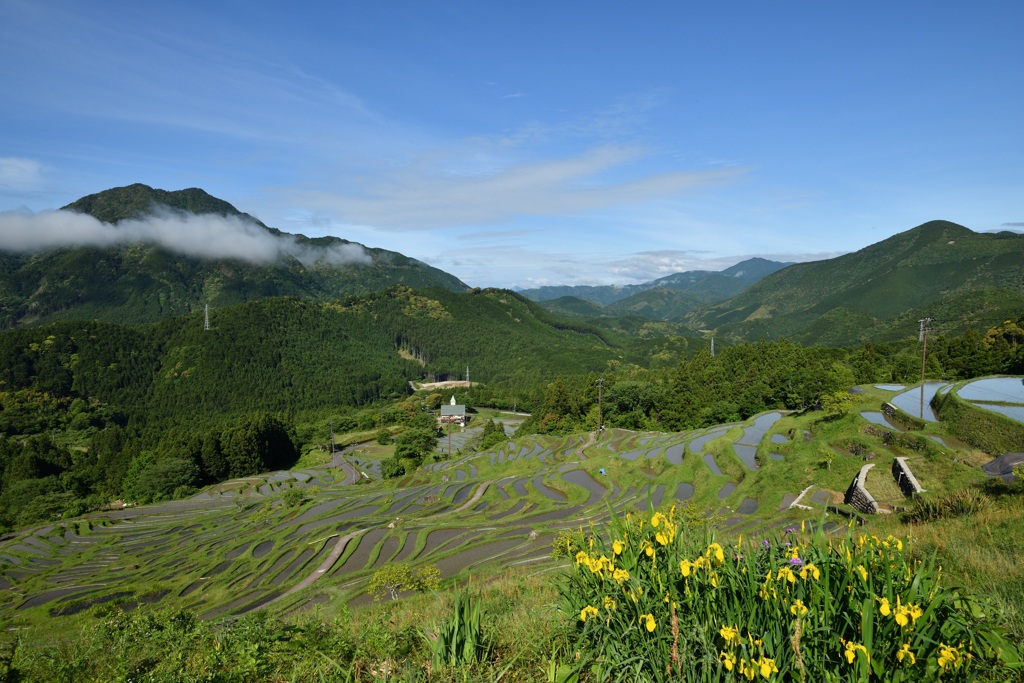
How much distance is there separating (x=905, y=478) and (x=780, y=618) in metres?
35.4

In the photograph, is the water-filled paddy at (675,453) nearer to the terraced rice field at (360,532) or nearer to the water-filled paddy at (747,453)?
the terraced rice field at (360,532)

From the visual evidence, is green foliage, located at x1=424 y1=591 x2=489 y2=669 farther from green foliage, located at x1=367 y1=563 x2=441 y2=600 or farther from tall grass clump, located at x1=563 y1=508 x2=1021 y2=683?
green foliage, located at x1=367 y1=563 x2=441 y2=600

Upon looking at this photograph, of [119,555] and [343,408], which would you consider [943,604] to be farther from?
→ [343,408]

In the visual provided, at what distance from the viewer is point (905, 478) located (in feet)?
102

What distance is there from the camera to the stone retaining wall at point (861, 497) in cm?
2922

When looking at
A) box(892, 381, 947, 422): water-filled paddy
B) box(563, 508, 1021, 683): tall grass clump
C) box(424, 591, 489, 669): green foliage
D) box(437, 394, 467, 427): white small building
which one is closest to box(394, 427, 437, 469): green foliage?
box(437, 394, 467, 427): white small building

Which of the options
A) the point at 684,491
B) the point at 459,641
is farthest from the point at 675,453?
the point at 459,641

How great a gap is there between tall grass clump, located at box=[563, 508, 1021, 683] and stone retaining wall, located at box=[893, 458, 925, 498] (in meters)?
31.6

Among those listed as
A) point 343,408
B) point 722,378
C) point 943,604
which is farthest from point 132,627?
point 343,408

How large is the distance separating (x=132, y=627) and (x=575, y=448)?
Answer: 266 feet

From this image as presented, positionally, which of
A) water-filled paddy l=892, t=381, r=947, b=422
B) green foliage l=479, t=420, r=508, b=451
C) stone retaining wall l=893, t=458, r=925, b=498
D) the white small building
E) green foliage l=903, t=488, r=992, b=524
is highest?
green foliage l=903, t=488, r=992, b=524

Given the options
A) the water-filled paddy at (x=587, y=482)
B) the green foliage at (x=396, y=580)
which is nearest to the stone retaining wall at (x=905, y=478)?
the water-filled paddy at (x=587, y=482)

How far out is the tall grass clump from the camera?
3773 mm

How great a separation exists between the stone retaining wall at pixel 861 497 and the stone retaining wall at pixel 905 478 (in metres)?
1.68
